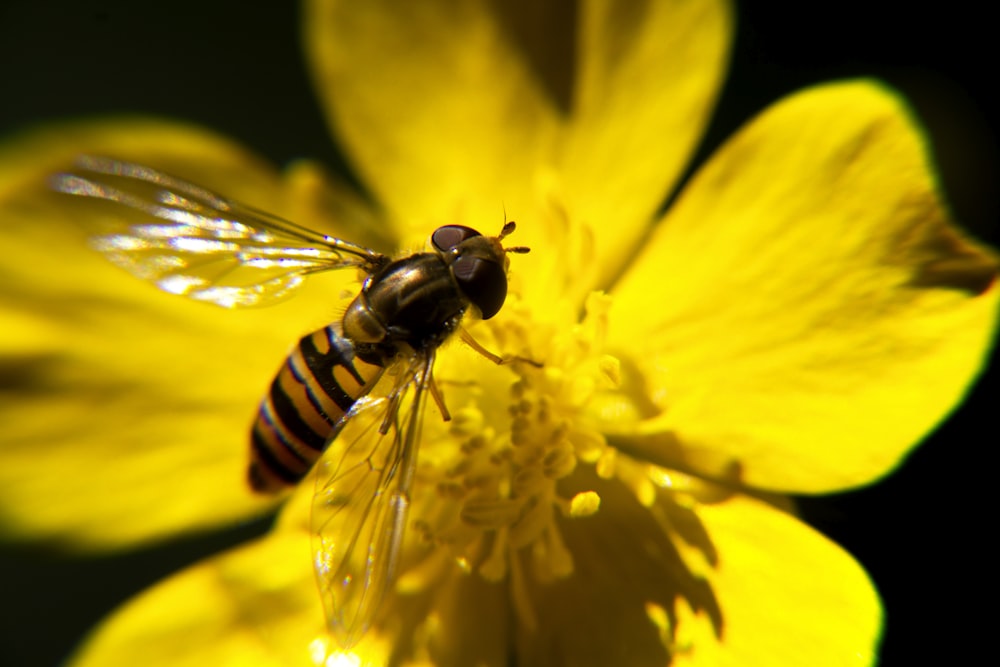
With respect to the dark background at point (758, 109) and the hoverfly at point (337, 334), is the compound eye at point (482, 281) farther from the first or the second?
the dark background at point (758, 109)

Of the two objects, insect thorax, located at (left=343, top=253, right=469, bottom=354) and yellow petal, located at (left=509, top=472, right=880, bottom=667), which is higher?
insect thorax, located at (left=343, top=253, right=469, bottom=354)

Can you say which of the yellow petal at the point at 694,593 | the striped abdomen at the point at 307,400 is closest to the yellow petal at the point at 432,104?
the striped abdomen at the point at 307,400

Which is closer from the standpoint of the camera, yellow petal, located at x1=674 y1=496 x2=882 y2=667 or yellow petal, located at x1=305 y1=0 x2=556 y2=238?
yellow petal, located at x1=674 y1=496 x2=882 y2=667

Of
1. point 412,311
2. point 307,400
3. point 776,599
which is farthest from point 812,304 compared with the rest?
point 307,400

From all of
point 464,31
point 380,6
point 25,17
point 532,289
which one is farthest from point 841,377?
point 25,17

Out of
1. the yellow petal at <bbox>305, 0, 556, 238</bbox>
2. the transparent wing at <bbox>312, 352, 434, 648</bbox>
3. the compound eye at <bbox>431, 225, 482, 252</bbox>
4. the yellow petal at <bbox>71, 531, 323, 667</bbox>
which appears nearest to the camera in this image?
the transparent wing at <bbox>312, 352, 434, 648</bbox>

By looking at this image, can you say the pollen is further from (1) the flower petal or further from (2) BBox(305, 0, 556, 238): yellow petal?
(2) BBox(305, 0, 556, 238): yellow petal


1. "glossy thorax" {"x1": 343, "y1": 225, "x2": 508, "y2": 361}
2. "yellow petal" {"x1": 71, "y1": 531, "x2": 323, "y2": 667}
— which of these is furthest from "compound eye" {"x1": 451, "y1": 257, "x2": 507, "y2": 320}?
"yellow petal" {"x1": 71, "y1": 531, "x2": 323, "y2": 667}

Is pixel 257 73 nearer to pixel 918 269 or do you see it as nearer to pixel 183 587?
pixel 183 587
